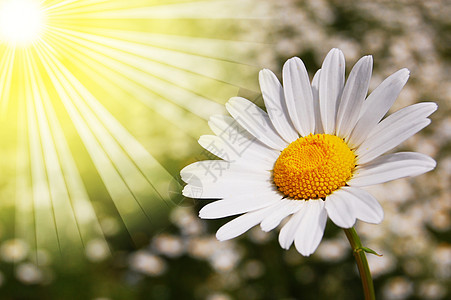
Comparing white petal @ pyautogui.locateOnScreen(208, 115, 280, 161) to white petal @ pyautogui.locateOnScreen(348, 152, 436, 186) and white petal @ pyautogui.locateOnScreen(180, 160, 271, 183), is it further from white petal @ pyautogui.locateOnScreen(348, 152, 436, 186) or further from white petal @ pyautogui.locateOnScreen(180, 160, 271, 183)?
white petal @ pyautogui.locateOnScreen(348, 152, 436, 186)

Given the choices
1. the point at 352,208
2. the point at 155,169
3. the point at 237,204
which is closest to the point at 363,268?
the point at 352,208

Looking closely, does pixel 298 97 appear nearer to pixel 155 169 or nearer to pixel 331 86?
pixel 331 86

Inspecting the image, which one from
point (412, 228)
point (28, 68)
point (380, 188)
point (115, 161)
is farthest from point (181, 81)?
point (412, 228)

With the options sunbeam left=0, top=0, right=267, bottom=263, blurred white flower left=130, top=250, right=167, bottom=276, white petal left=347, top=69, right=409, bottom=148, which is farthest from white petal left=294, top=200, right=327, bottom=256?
blurred white flower left=130, top=250, right=167, bottom=276

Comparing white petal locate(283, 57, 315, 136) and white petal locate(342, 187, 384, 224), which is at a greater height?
white petal locate(283, 57, 315, 136)

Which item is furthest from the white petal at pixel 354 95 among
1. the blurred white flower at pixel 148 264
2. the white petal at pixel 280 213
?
the blurred white flower at pixel 148 264

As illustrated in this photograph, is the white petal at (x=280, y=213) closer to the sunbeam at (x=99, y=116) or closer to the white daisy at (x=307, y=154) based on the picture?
the white daisy at (x=307, y=154)

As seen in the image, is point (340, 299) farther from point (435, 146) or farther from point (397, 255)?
point (435, 146)
